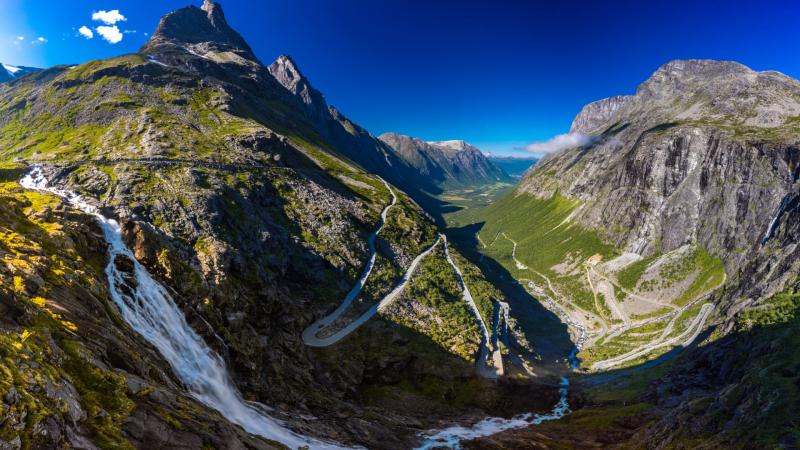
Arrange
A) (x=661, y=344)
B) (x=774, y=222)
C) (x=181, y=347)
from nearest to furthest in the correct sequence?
(x=181, y=347)
(x=661, y=344)
(x=774, y=222)

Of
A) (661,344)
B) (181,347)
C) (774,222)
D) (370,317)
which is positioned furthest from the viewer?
(774,222)

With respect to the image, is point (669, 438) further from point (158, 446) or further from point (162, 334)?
point (162, 334)

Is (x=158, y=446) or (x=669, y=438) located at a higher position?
(x=158, y=446)

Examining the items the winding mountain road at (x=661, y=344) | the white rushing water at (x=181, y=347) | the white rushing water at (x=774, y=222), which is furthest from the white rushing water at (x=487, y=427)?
the white rushing water at (x=774, y=222)

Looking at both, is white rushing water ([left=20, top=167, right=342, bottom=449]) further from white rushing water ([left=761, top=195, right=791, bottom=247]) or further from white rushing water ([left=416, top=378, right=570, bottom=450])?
white rushing water ([left=761, top=195, right=791, bottom=247])

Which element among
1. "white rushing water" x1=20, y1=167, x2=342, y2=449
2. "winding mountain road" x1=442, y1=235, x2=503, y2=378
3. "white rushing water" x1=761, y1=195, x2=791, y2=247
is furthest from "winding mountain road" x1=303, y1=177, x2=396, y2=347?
"white rushing water" x1=761, y1=195, x2=791, y2=247

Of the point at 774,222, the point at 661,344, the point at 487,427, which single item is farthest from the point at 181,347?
the point at 774,222

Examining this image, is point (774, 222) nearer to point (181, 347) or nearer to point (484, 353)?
point (484, 353)

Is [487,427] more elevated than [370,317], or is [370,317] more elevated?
[370,317]

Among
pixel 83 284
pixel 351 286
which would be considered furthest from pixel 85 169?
pixel 83 284
